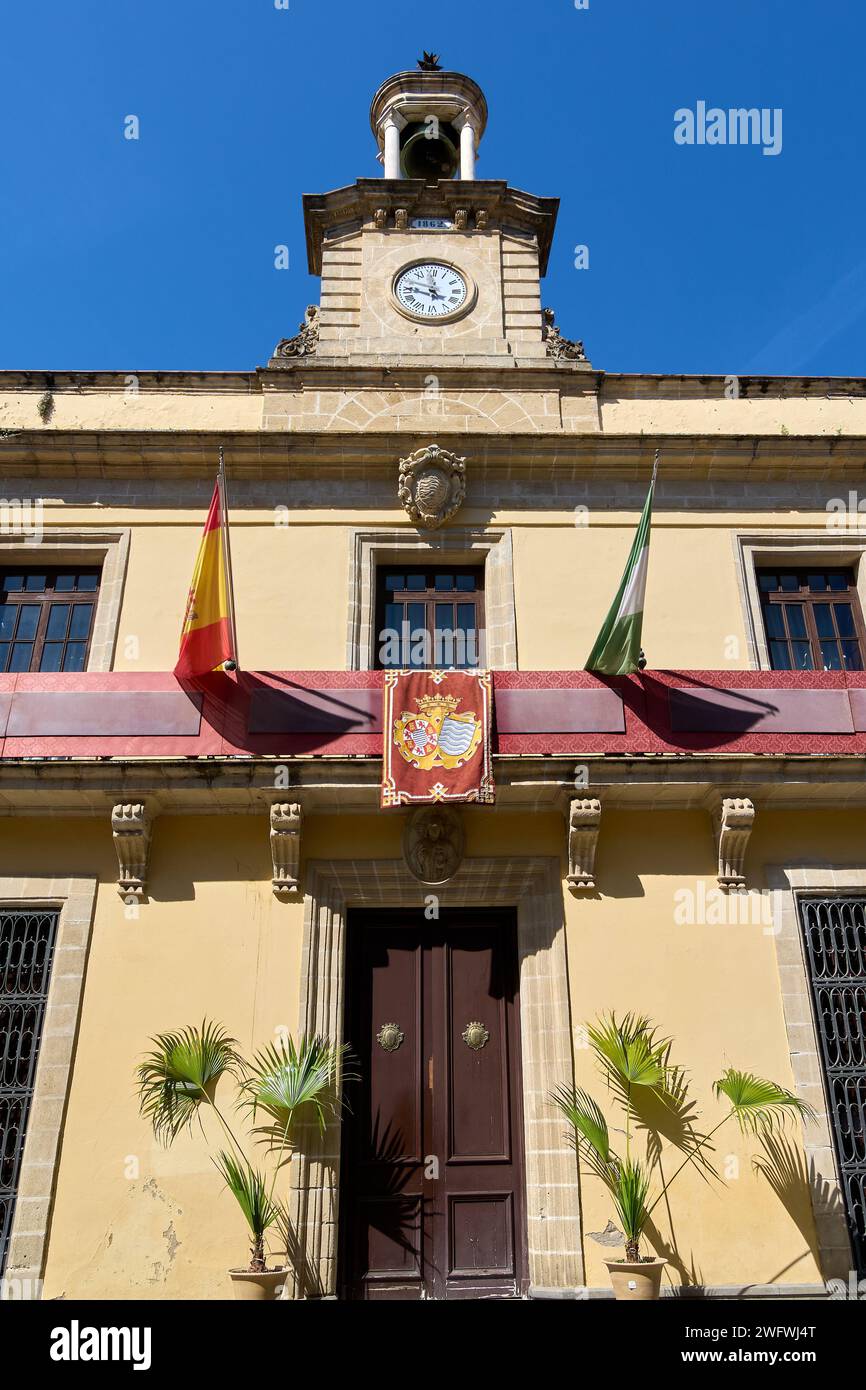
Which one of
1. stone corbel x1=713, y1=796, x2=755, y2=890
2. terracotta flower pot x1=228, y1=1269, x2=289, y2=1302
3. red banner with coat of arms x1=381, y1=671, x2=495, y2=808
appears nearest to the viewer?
terracotta flower pot x1=228, y1=1269, x2=289, y2=1302

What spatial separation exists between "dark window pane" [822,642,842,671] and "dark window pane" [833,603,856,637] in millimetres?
202

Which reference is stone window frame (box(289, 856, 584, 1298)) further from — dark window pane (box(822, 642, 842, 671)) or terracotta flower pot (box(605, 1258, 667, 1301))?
dark window pane (box(822, 642, 842, 671))

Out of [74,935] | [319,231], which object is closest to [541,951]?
[74,935]

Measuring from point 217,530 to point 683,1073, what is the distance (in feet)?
20.9

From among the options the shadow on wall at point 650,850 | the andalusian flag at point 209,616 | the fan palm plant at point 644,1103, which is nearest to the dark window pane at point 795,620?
the shadow on wall at point 650,850

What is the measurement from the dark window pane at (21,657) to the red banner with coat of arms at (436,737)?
3.85 m

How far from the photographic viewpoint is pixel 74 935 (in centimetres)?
925

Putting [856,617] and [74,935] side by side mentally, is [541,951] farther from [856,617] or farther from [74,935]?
[856,617]

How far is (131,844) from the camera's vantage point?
9352mm

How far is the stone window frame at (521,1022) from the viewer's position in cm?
837

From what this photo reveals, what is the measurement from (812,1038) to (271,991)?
4.67 metres

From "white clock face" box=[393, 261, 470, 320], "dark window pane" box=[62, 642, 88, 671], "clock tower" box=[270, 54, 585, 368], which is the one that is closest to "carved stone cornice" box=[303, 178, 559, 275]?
"clock tower" box=[270, 54, 585, 368]

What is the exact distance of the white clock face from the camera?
1257 cm

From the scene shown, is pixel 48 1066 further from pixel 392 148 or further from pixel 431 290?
pixel 392 148
